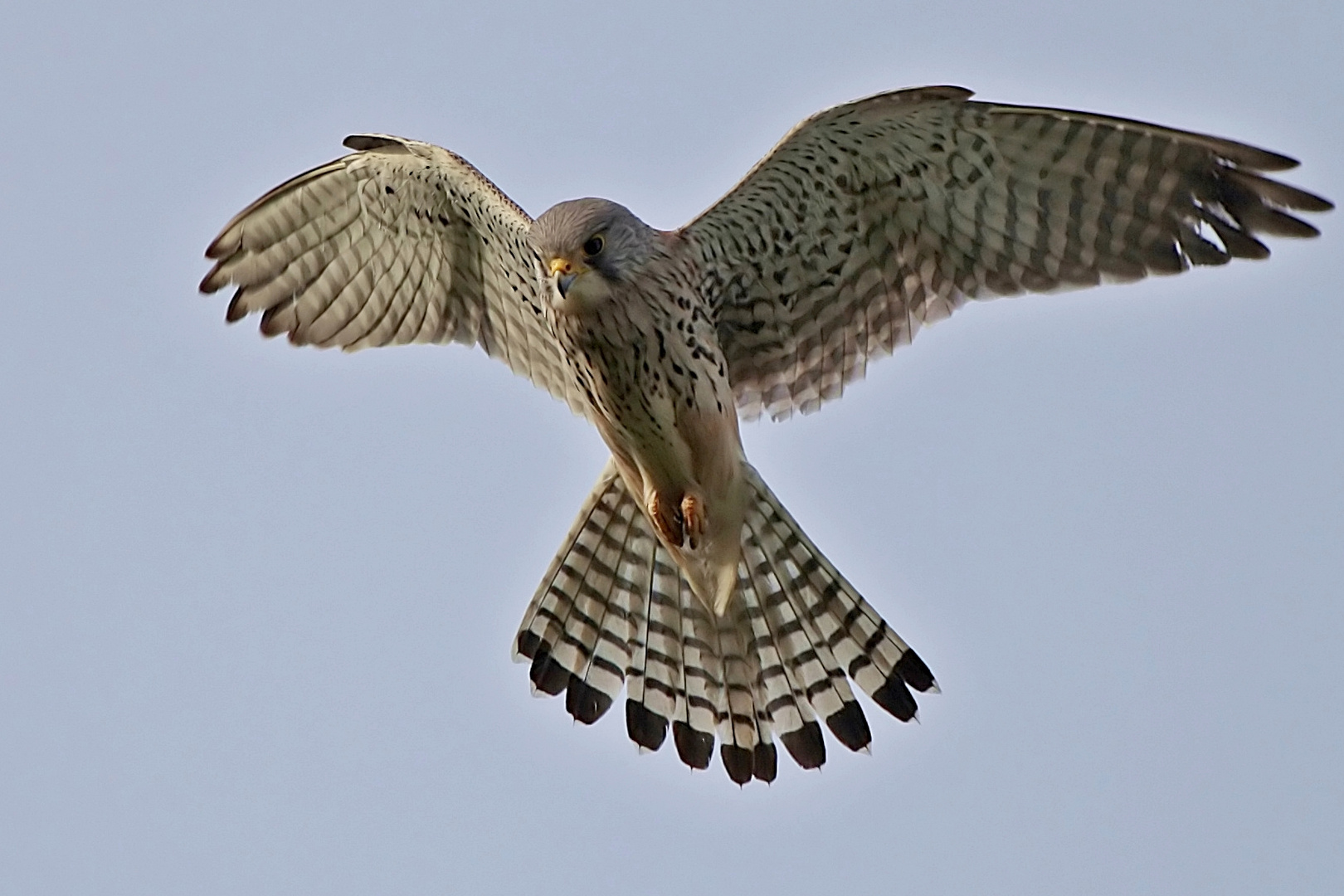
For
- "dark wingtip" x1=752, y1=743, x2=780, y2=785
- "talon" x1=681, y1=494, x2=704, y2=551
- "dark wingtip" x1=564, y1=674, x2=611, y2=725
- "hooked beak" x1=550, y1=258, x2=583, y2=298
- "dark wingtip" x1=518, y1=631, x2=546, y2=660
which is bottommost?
"dark wingtip" x1=752, y1=743, x2=780, y2=785

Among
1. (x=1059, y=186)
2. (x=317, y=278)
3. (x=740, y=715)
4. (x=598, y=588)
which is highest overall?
(x=317, y=278)

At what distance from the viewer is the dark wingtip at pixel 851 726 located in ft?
25.8

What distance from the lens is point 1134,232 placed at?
7020mm

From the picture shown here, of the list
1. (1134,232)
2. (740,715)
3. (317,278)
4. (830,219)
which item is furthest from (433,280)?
(1134,232)

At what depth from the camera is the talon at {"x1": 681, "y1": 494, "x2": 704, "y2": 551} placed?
24.6 ft

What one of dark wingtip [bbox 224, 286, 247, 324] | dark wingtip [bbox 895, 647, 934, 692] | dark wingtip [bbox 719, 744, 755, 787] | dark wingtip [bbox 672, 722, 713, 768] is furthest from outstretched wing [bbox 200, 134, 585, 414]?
dark wingtip [bbox 895, 647, 934, 692]

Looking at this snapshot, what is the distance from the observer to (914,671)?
7.84m

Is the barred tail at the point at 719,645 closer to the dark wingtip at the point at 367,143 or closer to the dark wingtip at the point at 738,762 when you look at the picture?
the dark wingtip at the point at 738,762

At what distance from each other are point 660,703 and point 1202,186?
3.03 m

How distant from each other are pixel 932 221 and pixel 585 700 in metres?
2.46

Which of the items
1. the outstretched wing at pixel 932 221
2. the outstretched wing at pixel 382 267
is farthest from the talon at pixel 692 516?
the outstretched wing at pixel 382 267

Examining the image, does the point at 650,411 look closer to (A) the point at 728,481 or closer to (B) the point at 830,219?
(A) the point at 728,481

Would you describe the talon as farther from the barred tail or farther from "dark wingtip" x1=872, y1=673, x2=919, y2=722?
"dark wingtip" x1=872, y1=673, x2=919, y2=722

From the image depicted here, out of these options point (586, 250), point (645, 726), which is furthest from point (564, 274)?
point (645, 726)
